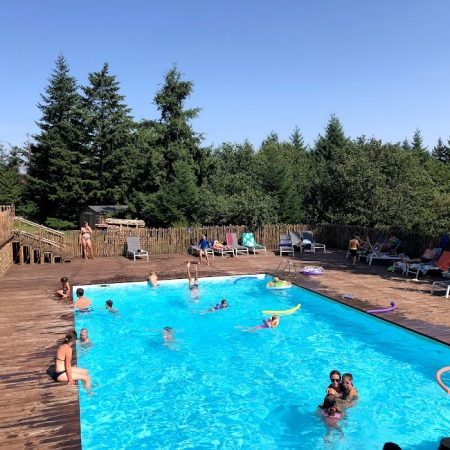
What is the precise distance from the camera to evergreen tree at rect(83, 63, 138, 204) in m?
36.5

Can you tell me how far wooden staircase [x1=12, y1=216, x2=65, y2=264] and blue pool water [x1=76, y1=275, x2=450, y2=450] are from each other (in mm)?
7727

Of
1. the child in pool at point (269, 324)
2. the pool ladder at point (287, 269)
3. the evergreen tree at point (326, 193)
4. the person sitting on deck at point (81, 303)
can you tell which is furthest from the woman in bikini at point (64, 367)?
the evergreen tree at point (326, 193)

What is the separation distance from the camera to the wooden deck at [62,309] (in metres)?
6.13

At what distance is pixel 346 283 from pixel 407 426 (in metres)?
7.82

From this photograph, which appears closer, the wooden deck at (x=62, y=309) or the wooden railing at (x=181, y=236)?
the wooden deck at (x=62, y=309)

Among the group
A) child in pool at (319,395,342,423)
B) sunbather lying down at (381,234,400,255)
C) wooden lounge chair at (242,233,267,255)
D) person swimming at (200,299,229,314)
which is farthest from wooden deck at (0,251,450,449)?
child in pool at (319,395,342,423)

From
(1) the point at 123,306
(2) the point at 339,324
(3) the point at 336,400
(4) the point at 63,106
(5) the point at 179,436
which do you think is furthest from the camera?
(4) the point at 63,106

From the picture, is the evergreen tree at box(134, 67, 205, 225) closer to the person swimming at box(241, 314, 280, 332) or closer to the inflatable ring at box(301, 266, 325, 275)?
the inflatable ring at box(301, 266, 325, 275)

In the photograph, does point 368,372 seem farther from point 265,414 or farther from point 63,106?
point 63,106

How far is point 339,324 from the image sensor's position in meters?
12.0

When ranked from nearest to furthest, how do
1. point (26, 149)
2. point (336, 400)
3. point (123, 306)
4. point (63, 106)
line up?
point (336, 400) → point (123, 306) → point (63, 106) → point (26, 149)

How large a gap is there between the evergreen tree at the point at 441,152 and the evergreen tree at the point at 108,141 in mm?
50333

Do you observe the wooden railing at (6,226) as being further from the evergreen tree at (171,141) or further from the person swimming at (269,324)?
the evergreen tree at (171,141)

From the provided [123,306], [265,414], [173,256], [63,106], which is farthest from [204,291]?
[63,106]
